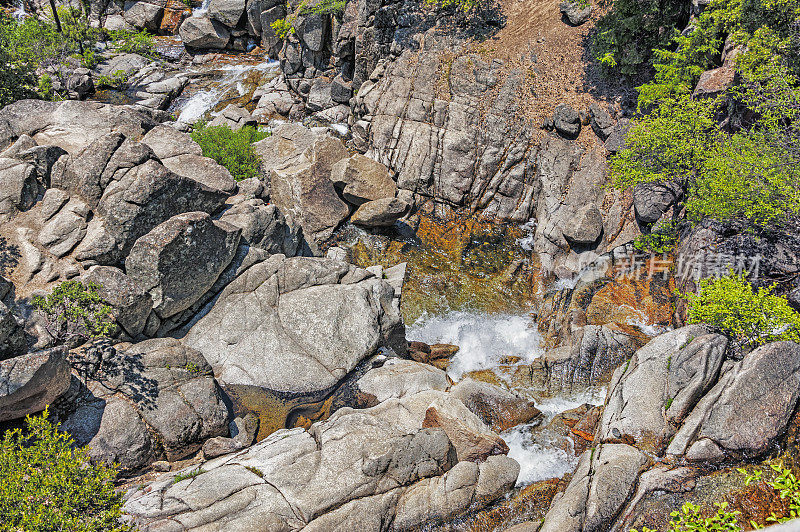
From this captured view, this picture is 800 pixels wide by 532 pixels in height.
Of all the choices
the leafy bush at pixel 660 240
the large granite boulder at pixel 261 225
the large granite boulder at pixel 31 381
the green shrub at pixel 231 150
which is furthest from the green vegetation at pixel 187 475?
the leafy bush at pixel 660 240

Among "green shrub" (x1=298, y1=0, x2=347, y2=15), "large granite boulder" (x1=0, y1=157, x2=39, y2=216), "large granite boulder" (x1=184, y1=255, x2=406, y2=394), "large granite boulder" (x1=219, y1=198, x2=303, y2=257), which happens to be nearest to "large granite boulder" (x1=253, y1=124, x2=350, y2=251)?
"large granite boulder" (x1=219, y1=198, x2=303, y2=257)

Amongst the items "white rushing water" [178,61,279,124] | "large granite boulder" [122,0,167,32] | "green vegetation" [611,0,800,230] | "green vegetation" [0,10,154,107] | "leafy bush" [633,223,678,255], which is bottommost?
"leafy bush" [633,223,678,255]

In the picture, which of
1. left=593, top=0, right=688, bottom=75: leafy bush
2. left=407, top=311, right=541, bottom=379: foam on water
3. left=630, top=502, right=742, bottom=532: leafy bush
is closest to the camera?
left=630, top=502, right=742, bottom=532: leafy bush

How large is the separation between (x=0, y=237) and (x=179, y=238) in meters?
7.71

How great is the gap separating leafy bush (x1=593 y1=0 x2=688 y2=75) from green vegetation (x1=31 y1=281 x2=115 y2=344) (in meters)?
31.6

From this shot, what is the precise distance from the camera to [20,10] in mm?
52812

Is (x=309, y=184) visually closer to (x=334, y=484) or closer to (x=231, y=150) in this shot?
(x=231, y=150)

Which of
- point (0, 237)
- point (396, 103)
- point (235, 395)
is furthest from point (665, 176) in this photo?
point (0, 237)

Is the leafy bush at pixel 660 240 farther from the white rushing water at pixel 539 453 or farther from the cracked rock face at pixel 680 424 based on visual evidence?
the white rushing water at pixel 539 453

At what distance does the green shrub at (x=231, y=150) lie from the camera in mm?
31109

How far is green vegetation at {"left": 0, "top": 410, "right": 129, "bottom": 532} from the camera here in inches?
471

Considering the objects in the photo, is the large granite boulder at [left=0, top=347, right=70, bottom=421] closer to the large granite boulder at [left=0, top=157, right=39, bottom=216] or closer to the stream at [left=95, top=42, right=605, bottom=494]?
the stream at [left=95, top=42, right=605, bottom=494]

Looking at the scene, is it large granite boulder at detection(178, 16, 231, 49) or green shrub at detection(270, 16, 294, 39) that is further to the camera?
large granite boulder at detection(178, 16, 231, 49)

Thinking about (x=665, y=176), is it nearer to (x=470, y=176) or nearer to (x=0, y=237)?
(x=470, y=176)
